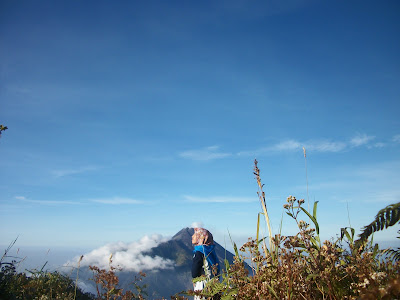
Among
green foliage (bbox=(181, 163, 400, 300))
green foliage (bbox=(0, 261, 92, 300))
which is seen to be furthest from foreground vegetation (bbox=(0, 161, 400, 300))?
green foliage (bbox=(0, 261, 92, 300))

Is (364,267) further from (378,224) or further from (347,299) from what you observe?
(378,224)

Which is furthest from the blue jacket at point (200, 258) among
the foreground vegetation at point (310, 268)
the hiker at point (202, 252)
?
the foreground vegetation at point (310, 268)

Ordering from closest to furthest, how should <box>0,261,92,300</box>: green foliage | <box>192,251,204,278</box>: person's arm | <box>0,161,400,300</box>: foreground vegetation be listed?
1. <box>0,161,400,300</box>: foreground vegetation
2. <box>0,261,92,300</box>: green foliage
3. <box>192,251,204,278</box>: person's arm

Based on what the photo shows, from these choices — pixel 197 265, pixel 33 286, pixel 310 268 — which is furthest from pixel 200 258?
pixel 310 268

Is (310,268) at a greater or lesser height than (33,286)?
greater

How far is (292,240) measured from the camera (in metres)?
2.47

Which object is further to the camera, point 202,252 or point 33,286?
point 202,252

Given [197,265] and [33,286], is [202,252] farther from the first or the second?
[33,286]

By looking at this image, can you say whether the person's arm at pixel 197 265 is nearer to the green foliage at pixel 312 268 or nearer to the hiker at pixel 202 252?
the hiker at pixel 202 252

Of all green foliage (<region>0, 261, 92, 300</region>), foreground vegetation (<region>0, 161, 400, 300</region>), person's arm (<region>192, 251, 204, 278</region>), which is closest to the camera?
foreground vegetation (<region>0, 161, 400, 300</region>)

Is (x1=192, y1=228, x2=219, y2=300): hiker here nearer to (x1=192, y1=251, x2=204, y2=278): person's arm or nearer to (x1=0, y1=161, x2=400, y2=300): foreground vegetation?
(x1=192, y1=251, x2=204, y2=278): person's arm

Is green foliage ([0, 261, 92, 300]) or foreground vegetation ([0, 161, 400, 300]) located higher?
foreground vegetation ([0, 161, 400, 300])

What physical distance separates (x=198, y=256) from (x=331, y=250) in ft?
22.7

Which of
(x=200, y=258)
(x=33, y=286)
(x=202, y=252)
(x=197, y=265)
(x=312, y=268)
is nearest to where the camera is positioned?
(x=312, y=268)
